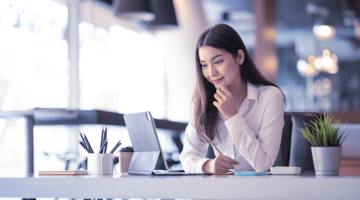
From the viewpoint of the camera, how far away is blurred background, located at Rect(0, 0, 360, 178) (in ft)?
13.2

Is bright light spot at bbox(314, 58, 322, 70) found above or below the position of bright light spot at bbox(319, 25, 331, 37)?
below

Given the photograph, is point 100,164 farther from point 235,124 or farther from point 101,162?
point 235,124

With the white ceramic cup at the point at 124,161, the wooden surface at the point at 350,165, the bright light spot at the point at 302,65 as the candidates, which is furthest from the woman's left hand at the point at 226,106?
the bright light spot at the point at 302,65

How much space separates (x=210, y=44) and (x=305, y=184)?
950 mm

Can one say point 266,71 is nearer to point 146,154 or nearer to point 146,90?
point 146,90

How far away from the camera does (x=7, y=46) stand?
379 cm

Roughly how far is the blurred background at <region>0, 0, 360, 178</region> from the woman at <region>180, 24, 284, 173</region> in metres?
0.31

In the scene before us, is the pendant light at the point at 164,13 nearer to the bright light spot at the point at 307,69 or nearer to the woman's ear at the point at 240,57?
the woman's ear at the point at 240,57

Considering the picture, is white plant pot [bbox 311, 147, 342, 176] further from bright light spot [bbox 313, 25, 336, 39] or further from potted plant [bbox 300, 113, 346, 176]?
bright light spot [bbox 313, 25, 336, 39]

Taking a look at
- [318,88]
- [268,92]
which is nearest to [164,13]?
[268,92]

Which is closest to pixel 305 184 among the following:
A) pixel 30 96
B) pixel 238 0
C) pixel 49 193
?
pixel 49 193

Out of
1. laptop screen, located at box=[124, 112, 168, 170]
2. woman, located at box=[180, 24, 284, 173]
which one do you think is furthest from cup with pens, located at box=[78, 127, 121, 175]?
woman, located at box=[180, 24, 284, 173]

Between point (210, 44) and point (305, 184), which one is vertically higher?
point (210, 44)

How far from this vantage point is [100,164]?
1.39 meters
